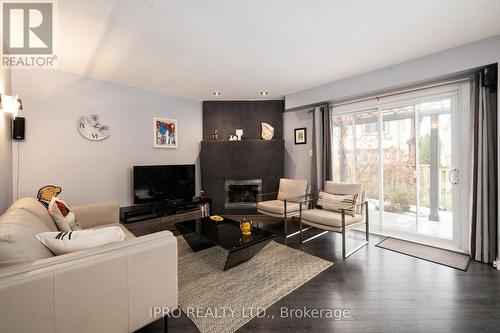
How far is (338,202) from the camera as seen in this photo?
130 inches

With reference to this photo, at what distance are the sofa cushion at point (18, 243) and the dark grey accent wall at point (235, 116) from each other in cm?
351

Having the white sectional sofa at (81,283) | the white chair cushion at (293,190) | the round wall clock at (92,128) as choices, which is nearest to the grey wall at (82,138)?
the round wall clock at (92,128)

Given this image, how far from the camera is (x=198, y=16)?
77.1 inches

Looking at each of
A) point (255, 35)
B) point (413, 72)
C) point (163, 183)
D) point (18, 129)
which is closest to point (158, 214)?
point (163, 183)

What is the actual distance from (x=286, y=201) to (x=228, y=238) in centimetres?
155

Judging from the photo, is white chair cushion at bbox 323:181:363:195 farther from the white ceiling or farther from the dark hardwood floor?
the white ceiling

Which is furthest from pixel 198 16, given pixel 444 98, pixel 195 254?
pixel 444 98

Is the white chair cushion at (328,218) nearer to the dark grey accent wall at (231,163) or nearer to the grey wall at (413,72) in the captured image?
the dark grey accent wall at (231,163)

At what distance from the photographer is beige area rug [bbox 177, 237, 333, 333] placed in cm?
173

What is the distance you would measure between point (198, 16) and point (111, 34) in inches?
39.4

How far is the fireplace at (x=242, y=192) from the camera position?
4566 millimetres

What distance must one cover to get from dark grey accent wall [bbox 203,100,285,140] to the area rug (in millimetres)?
3076

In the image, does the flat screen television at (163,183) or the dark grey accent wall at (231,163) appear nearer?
the flat screen television at (163,183)

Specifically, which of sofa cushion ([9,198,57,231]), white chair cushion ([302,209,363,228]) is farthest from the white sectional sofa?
white chair cushion ([302,209,363,228])
